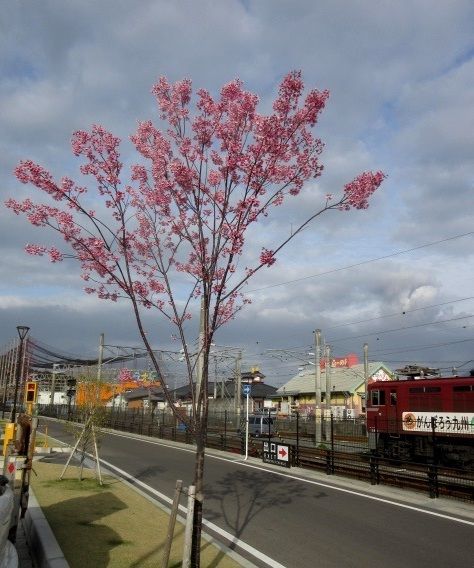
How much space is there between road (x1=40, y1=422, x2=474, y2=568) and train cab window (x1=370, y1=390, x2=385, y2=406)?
936cm

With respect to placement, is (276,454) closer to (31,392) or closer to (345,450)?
(345,450)

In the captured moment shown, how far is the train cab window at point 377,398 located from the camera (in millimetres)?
25764

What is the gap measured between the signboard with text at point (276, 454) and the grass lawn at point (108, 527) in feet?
24.7

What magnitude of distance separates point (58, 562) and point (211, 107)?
5982mm

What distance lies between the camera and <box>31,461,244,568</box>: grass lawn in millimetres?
7523

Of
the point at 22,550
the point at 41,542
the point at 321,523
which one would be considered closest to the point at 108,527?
the point at 22,550

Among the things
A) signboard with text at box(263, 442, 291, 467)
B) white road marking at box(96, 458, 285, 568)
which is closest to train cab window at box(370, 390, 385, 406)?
signboard with text at box(263, 442, 291, 467)

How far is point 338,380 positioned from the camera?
71.5m

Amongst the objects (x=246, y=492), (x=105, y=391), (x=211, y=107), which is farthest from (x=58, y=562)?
(x=105, y=391)

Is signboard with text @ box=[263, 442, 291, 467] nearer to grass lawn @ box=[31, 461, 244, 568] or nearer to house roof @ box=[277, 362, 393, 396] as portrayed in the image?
grass lawn @ box=[31, 461, 244, 568]

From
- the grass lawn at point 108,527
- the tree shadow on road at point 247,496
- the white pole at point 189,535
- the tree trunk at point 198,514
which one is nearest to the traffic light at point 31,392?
the grass lawn at point 108,527

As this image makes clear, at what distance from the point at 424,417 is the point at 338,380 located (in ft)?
160

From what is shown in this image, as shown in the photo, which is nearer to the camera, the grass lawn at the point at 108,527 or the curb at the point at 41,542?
the curb at the point at 41,542

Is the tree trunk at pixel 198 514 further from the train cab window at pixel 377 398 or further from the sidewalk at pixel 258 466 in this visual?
the train cab window at pixel 377 398
